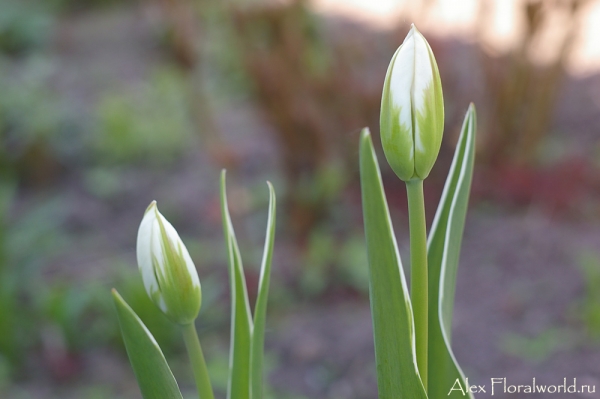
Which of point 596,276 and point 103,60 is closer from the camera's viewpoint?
point 596,276

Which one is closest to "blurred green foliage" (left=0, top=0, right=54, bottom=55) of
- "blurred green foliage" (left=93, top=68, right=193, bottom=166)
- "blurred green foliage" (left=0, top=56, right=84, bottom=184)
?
"blurred green foliage" (left=0, top=56, right=84, bottom=184)

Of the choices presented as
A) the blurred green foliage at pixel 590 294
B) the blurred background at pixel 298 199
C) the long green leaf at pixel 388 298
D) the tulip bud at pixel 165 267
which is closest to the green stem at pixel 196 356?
the tulip bud at pixel 165 267

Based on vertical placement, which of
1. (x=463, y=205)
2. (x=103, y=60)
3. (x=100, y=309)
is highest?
(x=103, y=60)

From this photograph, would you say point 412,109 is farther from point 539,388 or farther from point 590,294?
point 590,294

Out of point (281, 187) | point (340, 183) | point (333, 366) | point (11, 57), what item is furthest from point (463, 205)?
point (11, 57)

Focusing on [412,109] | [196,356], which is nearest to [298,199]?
[196,356]

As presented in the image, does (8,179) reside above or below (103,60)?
below

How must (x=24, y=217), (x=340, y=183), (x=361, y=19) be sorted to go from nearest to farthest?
(x=340, y=183) < (x=24, y=217) < (x=361, y=19)

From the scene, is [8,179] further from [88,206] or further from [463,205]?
[463,205]
